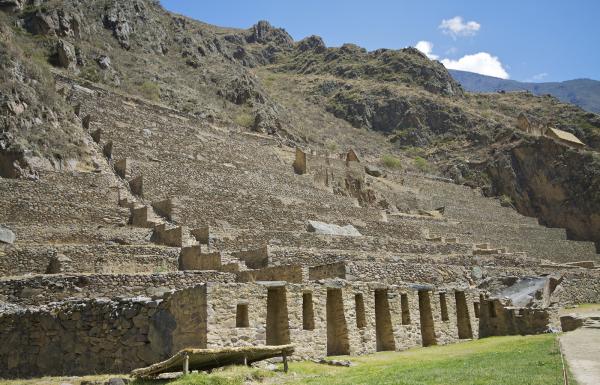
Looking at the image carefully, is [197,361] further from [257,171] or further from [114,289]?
[257,171]

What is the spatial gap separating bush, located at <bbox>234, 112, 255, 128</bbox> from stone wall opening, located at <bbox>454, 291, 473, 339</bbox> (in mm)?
46938

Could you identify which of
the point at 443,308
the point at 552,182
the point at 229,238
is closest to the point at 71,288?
the point at 229,238

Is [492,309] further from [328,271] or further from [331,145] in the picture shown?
[331,145]

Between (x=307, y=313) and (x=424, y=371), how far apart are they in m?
3.88

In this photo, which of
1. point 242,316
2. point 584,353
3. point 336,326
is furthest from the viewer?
point 336,326

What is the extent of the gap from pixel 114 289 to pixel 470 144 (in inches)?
3000

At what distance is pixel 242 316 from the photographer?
13477 mm

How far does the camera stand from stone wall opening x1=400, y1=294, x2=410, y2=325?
17453mm

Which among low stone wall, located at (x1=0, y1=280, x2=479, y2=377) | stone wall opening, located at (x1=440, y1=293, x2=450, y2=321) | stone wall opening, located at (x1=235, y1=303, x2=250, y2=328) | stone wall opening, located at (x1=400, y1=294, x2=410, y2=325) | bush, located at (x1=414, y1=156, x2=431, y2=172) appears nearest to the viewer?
low stone wall, located at (x1=0, y1=280, x2=479, y2=377)

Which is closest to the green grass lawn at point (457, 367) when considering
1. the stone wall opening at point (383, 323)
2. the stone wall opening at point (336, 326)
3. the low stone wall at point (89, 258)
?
the stone wall opening at point (383, 323)

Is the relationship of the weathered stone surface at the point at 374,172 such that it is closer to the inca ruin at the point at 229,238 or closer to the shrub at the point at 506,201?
the inca ruin at the point at 229,238

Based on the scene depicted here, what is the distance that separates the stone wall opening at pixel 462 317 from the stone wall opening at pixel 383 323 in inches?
143

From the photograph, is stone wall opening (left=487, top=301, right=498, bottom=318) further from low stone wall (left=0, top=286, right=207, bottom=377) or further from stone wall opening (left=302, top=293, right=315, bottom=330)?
low stone wall (left=0, top=286, right=207, bottom=377)

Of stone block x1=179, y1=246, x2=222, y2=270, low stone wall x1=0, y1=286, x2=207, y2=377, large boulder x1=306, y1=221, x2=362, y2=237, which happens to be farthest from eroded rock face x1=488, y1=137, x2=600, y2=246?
low stone wall x1=0, y1=286, x2=207, y2=377
